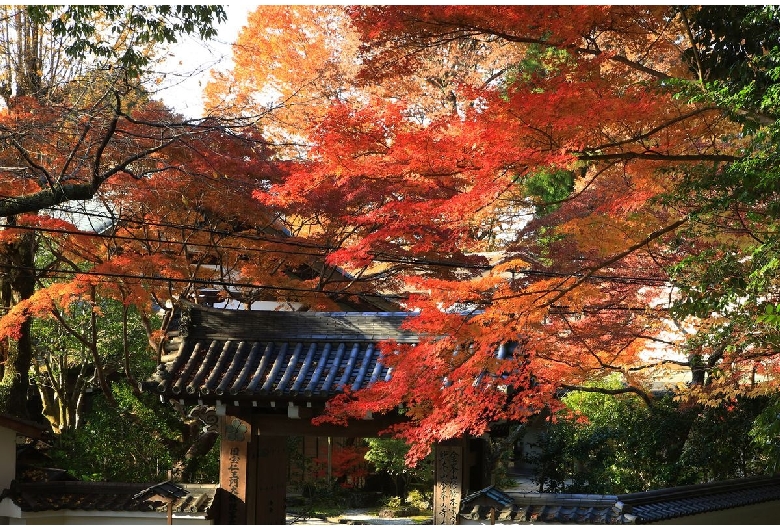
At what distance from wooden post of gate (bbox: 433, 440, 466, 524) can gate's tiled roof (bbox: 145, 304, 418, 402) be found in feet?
3.59

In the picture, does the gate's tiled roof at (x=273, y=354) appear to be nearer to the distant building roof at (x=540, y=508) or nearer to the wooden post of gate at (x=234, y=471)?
the wooden post of gate at (x=234, y=471)

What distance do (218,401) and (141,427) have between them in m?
3.92

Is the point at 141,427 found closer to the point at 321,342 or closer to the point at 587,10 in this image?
the point at 321,342

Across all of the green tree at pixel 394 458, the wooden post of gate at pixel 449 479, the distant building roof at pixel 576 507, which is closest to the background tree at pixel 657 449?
the green tree at pixel 394 458

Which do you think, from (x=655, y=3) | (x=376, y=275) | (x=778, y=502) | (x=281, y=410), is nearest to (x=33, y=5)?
(x=281, y=410)

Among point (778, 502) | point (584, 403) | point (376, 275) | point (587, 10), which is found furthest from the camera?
point (584, 403)

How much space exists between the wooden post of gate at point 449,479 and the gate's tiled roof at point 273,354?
109cm

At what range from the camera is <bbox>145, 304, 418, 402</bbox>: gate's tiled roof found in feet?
31.7

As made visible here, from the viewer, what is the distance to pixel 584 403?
56.1 feet

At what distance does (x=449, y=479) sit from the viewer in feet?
31.3

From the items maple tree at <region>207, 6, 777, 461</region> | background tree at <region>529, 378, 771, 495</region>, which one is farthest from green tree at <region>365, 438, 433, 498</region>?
maple tree at <region>207, 6, 777, 461</region>

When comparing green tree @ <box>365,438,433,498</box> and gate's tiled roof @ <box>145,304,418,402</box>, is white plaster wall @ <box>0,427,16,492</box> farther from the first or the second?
green tree @ <box>365,438,433,498</box>

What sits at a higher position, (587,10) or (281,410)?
(587,10)

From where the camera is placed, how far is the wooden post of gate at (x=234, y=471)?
32.9 ft
